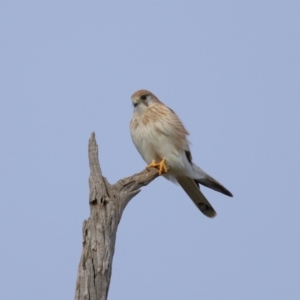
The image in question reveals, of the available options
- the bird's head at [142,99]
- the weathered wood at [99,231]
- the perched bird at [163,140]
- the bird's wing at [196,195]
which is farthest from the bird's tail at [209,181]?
the weathered wood at [99,231]

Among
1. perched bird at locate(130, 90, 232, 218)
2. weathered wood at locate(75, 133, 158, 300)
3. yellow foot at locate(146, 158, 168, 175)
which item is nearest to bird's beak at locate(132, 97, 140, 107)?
perched bird at locate(130, 90, 232, 218)

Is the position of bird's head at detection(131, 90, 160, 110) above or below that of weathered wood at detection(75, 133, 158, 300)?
above

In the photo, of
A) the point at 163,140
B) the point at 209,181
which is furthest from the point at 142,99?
the point at 209,181

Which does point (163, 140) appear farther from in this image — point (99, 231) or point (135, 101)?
point (99, 231)

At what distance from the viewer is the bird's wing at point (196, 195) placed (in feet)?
19.7

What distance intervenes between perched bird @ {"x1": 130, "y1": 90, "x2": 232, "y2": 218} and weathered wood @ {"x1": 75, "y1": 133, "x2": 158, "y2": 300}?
1193 mm

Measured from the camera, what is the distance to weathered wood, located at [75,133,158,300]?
12.7 ft

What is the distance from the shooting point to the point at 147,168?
5406 mm

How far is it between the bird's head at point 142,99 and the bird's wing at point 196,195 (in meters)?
0.66

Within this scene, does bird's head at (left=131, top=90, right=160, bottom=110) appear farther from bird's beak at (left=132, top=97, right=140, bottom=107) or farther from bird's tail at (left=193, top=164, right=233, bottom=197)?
bird's tail at (left=193, top=164, right=233, bottom=197)

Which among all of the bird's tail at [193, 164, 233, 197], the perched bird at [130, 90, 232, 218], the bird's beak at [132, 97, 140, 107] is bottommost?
the bird's tail at [193, 164, 233, 197]

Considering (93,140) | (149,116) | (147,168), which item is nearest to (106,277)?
(93,140)

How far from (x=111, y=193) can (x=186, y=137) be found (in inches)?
66.6

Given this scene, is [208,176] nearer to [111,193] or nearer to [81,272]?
[111,193]
